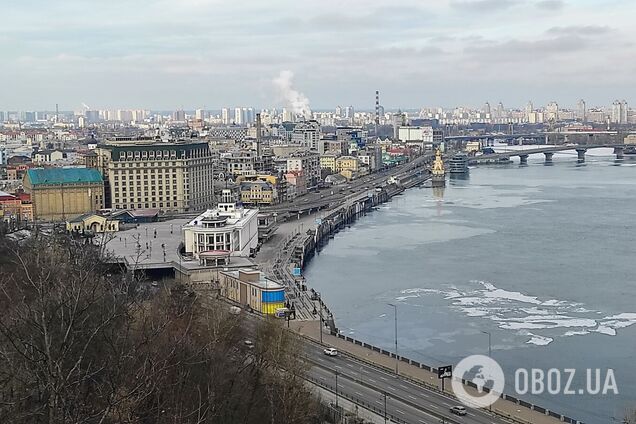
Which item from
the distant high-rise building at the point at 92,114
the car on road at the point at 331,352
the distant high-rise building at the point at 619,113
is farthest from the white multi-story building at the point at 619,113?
the car on road at the point at 331,352

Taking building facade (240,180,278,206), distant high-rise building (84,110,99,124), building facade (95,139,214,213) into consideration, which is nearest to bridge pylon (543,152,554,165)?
building facade (240,180,278,206)

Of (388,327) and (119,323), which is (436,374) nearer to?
(388,327)

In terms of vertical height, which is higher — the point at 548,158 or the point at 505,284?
the point at 548,158

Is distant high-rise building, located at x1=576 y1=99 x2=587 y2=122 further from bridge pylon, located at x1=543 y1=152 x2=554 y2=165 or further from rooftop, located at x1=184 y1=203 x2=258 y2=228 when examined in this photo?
rooftop, located at x1=184 y1=203 x2=258 y2=228

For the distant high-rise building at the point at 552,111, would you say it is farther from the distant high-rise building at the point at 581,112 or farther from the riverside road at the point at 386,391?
the riverside road at the point at 386,391

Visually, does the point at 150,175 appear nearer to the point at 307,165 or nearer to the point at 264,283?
the point at 307,165

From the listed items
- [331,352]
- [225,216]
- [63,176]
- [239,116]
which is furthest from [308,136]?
[239,116]
